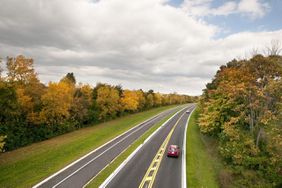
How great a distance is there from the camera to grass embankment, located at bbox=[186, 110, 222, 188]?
22.4 meters

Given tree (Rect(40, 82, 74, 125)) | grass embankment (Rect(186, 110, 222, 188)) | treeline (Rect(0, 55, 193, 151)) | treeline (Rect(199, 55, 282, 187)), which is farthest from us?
tree (Rect(40, 82, 74, 125))

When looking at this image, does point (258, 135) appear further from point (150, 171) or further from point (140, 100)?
point (140, 100)

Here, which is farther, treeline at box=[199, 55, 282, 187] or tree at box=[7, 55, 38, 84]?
tree at box=[7, 55, 38, 84]

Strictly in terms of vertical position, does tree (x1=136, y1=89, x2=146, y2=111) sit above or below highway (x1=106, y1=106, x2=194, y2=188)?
above

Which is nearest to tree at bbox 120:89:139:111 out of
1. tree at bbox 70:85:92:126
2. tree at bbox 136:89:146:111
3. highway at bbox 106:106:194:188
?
tree at bbox 136:89:146:111

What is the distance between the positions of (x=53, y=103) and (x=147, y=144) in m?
19.7

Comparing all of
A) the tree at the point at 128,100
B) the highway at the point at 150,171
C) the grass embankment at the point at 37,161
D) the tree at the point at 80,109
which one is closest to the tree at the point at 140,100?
the tree at the point at 128,100

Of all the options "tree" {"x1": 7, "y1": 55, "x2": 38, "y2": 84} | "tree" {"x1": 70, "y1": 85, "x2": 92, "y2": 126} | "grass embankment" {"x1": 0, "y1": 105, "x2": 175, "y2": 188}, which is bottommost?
"grass embankment" {"x1": 0, "y1": 105, "x2": 175, "y2": 188}

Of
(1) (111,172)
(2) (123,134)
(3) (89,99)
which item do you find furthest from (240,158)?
(3) (89,99)

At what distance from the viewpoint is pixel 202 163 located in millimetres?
28172

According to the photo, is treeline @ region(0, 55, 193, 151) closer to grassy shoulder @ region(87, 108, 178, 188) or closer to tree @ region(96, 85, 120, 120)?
tree @ region(96, 85, 120, 120)

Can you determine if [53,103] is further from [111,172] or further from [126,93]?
[126,93]

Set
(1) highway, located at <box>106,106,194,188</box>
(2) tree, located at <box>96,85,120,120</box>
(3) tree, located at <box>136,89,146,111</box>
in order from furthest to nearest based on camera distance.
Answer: (3) tree, located at <box>136,89,146,111</box>, (2) tree, located at <box>96,85,120,120</box>, (1) highway, located at <box>106,106,194,188</box>

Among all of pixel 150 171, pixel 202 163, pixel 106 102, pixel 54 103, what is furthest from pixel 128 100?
pixel 150 171
